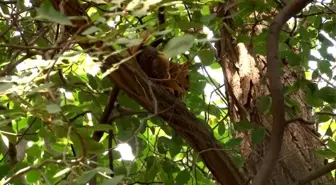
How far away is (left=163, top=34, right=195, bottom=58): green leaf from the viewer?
0.77 m

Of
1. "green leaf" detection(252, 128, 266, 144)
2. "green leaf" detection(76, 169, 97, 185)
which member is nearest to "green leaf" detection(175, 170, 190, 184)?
"green leaf" detection(252, 128, 266, 144)

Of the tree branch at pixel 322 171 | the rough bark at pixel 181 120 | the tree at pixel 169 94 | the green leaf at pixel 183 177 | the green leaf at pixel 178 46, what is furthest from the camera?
the green leaf at pixel 183 177

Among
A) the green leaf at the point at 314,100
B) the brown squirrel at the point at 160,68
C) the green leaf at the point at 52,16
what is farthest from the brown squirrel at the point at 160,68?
the green leaf at the point at 52,16

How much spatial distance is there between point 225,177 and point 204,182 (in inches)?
14.3

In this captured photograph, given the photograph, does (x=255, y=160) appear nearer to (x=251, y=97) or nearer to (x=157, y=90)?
(x=251, y=97)

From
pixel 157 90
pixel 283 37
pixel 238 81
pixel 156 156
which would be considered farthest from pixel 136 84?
pixel 238 81

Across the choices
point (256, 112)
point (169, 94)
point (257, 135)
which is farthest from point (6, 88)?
point (256, 112)

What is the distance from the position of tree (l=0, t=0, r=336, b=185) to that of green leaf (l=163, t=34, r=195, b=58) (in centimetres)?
6

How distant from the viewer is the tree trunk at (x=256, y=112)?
65.2 inches

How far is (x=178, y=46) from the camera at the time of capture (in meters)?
0.79

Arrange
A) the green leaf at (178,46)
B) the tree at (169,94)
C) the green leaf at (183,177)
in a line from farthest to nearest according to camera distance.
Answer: the green leaf at (183,177), the tree at (169,94), the green leaf at (178,46)

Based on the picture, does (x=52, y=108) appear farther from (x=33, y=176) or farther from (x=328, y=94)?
(x=33, y=176)

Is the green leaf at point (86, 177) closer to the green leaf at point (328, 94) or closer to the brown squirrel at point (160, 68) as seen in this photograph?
the brown squirrel at point (160, 68)

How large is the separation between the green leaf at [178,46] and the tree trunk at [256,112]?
2.54 ft
